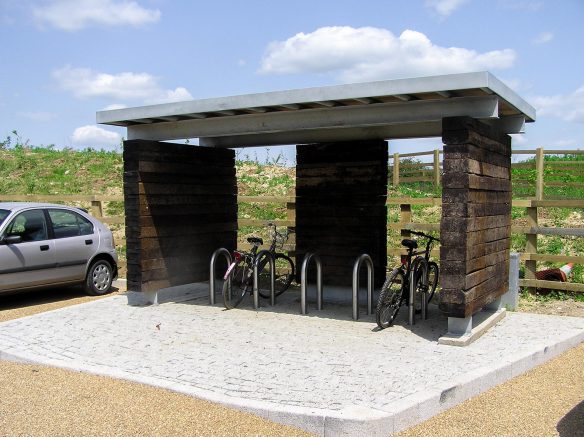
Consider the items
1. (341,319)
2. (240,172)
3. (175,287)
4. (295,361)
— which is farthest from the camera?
(240,172)

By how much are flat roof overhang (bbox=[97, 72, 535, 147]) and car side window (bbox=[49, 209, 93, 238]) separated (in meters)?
2.22

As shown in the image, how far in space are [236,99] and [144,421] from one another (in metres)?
4.18

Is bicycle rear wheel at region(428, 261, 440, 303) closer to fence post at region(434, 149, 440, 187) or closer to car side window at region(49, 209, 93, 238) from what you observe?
car side window at region(49, 209, 93, 238)

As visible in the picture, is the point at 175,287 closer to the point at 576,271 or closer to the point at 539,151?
the point at 576,271

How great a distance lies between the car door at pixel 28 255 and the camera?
8.95 m

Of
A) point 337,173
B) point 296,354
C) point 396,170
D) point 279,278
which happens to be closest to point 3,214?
point 279,278

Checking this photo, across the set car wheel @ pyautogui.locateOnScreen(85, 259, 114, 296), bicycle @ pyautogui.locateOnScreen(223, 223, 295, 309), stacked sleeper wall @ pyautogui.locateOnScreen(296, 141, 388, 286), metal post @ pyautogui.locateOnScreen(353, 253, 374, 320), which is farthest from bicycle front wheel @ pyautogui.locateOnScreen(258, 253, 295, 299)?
car wheel @ pyautogui.locateOnScreen(85, 259, 114, 296)

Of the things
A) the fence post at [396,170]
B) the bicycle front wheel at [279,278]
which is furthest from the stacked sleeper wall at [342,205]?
the fence post at [396,170]

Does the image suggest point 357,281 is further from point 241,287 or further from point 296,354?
point 241,287

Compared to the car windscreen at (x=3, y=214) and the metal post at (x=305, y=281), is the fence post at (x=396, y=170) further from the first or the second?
the car windscreen at (x=3, y=214)

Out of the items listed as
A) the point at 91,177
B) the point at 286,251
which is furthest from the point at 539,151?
the point at 91,177

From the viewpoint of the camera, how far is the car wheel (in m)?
10.2

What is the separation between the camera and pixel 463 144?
638 cm

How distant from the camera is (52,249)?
9.57m
